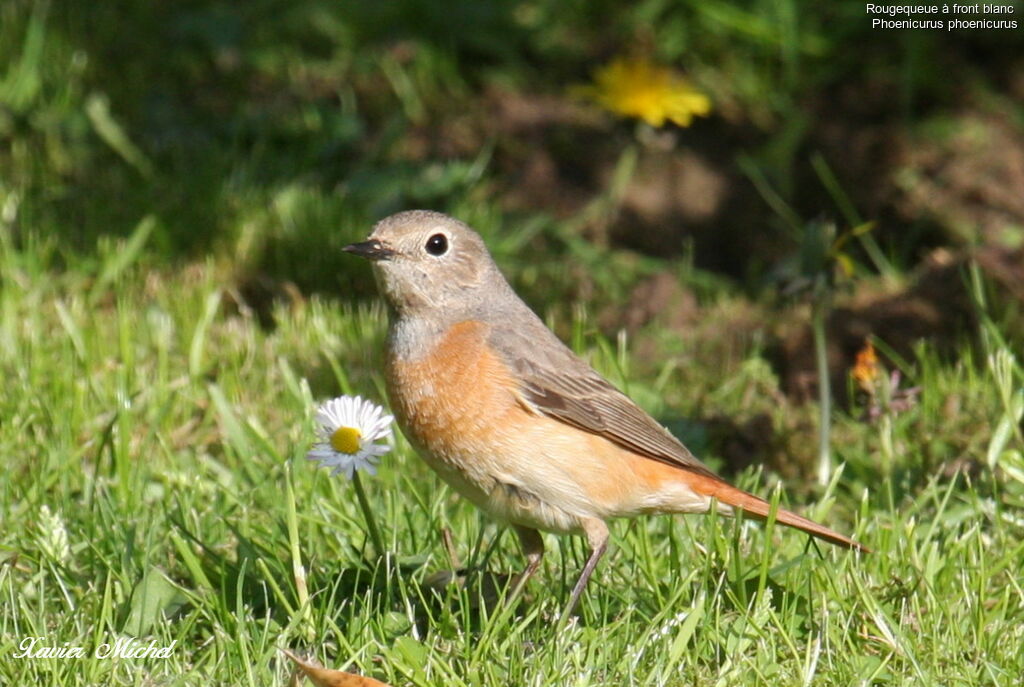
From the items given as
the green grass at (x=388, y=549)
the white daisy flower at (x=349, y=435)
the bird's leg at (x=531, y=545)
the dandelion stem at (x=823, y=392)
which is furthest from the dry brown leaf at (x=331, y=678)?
the dandelion stem at (x=823, y=392)

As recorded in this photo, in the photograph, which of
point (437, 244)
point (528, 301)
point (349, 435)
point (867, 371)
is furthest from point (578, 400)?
point (528, 301)

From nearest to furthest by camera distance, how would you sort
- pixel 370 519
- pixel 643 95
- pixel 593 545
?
pixel 370 519
pixel 593 545
pixel 643 95

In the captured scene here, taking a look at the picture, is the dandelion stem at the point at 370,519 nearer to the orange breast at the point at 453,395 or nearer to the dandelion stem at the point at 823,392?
the orange breast at the point at 453,395

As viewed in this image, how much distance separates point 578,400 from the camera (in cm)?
491

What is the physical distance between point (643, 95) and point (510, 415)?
3433 mm

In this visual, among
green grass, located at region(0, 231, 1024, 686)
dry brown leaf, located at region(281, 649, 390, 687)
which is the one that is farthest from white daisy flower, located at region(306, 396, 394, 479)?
dry brown leaf, located at region(281, 649, 390, 687)

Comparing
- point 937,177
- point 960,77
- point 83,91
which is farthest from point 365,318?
point 960,77

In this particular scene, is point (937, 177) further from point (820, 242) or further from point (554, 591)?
point (554, 591)

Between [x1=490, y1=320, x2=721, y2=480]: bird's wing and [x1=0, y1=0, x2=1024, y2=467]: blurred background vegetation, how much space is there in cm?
160

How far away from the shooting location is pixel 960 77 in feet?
26.7

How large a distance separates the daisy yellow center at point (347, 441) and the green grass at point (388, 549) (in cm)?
26

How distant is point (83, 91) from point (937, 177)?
4.65 metres

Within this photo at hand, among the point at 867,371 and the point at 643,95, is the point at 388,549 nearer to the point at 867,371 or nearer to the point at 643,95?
the point at 867,371

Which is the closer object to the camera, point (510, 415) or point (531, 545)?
point (510, 415)
